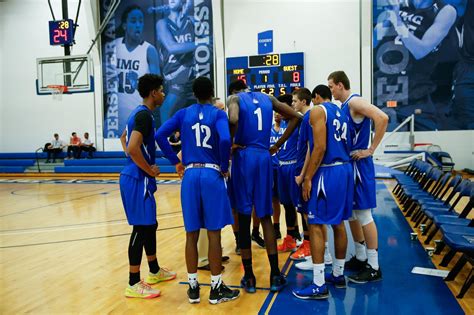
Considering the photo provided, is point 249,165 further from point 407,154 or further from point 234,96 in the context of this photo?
point 407,154

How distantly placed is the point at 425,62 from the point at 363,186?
36.4 ft

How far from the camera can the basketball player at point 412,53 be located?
13180 millimetres

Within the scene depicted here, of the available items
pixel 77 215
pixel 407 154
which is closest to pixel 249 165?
pixel 77 215

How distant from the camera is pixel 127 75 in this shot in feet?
55.0

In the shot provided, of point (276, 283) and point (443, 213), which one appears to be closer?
point (276, 283)

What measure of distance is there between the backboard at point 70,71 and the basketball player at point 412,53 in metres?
8.92

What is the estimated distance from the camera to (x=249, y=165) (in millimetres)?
3627

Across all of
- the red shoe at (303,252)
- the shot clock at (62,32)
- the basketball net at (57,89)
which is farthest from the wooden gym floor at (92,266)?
the shot clock at (62,32)

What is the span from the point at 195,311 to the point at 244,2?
13514mm

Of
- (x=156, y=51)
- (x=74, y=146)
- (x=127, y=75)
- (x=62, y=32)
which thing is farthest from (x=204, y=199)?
(x=74, y=146)

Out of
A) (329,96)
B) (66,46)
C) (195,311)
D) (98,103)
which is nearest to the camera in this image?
(195,311)

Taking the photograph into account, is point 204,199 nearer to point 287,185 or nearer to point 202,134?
point 202,134

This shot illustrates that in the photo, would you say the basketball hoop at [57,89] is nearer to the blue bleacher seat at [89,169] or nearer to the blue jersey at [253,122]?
the blue bleacher seat at [89,169]

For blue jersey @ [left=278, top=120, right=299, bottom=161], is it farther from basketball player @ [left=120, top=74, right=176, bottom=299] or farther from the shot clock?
the shot clock
